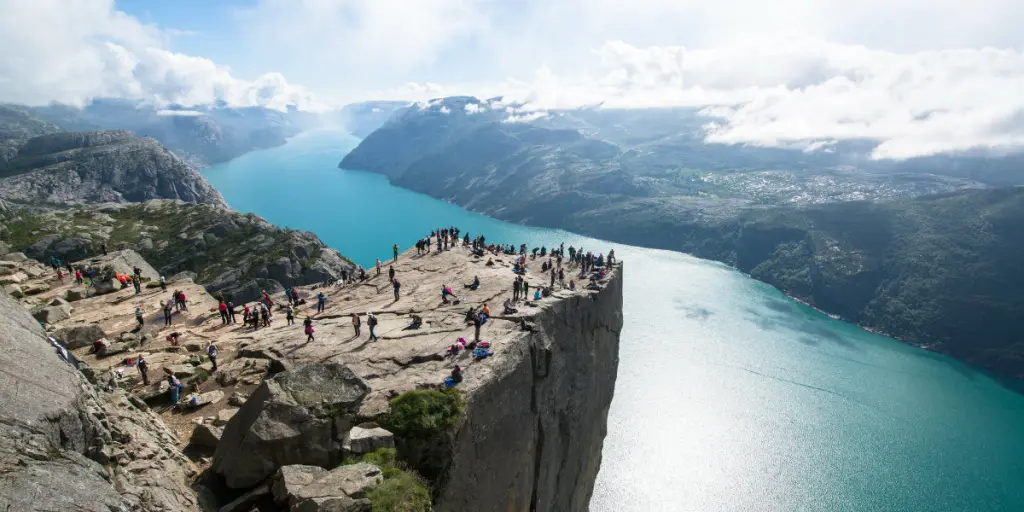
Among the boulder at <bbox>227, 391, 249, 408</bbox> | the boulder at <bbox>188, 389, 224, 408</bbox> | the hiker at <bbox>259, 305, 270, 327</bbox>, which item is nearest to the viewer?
the boulder at <bbox>188, 389, 224, 408</bbox>

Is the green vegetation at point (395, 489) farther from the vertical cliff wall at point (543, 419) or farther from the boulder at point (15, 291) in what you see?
the boulder at point (15, 291)

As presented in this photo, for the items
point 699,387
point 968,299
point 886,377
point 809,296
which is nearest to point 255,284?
point 699,387

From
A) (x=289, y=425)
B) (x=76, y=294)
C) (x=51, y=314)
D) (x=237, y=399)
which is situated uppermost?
(x=289, y=425)

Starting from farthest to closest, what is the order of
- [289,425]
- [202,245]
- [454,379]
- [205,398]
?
[202,245] → [454,379] → [205,398] → [289,425]

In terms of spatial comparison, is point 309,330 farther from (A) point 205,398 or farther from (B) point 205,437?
(B) point 205,437

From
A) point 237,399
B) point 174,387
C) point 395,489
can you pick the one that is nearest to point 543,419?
point 395,489

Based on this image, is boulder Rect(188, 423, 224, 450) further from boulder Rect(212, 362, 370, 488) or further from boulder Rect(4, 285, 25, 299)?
boulder Rect(4, 285, 25, 299)

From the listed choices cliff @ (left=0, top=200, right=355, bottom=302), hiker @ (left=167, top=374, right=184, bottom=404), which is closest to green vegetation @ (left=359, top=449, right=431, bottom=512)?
hiker @ (left=167, top=374, right=184, bottom=404)
